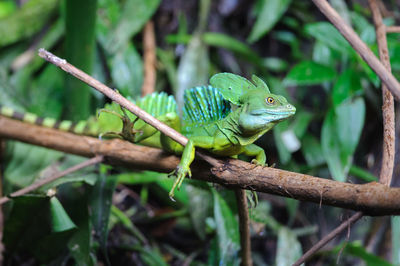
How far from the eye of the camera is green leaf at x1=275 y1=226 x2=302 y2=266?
2461mm

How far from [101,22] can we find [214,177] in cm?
245

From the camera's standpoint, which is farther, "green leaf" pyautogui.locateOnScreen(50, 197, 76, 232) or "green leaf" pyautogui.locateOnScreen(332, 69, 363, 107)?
"green leaf" pyautogui.locateOnScreen(332, 69, 363, 107)

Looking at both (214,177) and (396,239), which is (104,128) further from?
(396,239)

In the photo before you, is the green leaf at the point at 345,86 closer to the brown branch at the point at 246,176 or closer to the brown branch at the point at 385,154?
the brown branch at the point at 385,154

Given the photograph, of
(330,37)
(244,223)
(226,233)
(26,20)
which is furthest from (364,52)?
(26,20)

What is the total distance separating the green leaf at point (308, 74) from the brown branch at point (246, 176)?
49.0 inches

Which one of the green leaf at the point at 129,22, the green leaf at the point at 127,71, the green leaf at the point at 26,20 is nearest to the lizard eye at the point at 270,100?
the green leaf at the point at 127,71

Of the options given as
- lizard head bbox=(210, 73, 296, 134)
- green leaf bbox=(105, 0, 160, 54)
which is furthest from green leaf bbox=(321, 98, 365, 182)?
green leaf bbox=(105, 0, 160, 54)

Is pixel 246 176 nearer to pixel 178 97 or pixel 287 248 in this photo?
pixel 287 248

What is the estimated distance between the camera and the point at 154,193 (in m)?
3.21

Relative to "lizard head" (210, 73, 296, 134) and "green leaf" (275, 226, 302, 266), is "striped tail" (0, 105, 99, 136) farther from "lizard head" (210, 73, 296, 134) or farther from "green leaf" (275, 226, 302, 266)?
"green leaf" (275, 226, 302, 266)

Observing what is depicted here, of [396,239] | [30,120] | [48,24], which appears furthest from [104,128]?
[396,239]

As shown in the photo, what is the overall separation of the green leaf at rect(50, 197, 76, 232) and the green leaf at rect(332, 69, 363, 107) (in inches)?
70.1

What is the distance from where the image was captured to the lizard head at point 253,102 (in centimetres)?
160
